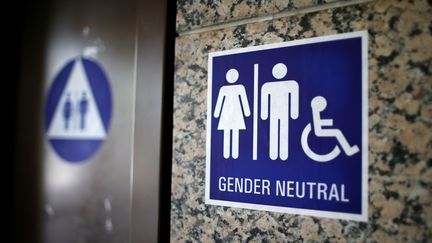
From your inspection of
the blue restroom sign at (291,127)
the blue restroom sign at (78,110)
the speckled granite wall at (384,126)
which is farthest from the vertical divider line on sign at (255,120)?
the blue restroom sign at (78,110)

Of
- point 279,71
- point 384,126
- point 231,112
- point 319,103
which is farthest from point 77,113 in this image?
point 384,126

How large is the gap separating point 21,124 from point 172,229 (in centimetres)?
114

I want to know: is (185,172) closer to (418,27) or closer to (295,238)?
(295,238)

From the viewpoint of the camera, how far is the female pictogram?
3.57ft

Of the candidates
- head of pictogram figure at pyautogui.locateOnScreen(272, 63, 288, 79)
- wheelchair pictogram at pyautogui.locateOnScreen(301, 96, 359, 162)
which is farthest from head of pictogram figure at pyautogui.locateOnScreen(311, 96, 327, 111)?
head of pictogram figure at pyautogui.locateOnScreen(272, 63, 288, 79)

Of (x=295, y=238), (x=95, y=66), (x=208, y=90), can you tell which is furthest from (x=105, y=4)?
(x=295, y=238)

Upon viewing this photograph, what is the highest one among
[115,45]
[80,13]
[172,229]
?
[80,13]

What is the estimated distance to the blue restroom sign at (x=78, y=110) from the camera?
160 centimetres

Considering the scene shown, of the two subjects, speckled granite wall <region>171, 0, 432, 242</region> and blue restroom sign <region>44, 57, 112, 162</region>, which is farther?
blue restroom sign <region>44, 57, 112, 162</region>

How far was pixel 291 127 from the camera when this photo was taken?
1001 mm

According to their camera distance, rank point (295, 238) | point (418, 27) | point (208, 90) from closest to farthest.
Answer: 1. point (418, 27)
2. point (295, 238)
3. point (208, 90)

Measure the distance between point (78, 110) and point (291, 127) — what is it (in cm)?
106

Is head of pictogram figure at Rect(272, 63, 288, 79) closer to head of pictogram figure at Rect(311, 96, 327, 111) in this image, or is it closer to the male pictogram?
the male pictogram

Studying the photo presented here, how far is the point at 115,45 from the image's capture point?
158 centimetres
